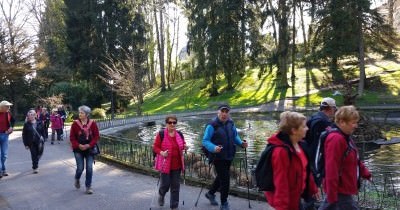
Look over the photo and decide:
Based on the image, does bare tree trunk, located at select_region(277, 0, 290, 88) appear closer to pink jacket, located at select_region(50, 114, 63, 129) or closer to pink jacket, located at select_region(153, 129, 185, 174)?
pink jacket, located at select_region(50, 114, 63, 129)

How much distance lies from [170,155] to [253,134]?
1456 cm

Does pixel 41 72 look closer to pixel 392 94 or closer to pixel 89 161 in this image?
pixel 392 94

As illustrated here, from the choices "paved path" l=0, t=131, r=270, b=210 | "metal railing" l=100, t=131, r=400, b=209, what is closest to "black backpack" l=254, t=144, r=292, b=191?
"paved path" l=0, t=131, r=270, b=210

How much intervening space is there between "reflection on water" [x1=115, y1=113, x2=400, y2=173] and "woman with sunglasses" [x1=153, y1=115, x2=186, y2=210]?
4.79m

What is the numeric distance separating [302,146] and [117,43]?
37924 mm

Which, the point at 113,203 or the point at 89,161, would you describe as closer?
the point at 113,203

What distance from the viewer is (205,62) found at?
143 feet

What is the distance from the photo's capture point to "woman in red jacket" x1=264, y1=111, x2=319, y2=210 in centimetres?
424

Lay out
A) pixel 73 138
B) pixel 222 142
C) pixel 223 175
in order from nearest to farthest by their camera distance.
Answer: pixel 222 142 < pixel 223 175 < pixel 73 138

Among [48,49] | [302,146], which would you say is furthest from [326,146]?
[48,49]

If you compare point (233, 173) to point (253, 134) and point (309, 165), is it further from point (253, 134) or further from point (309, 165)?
point (253, 134)

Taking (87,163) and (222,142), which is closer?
(222,142)

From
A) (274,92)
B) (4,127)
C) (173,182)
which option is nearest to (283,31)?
(274,92)

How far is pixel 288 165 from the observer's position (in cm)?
429
